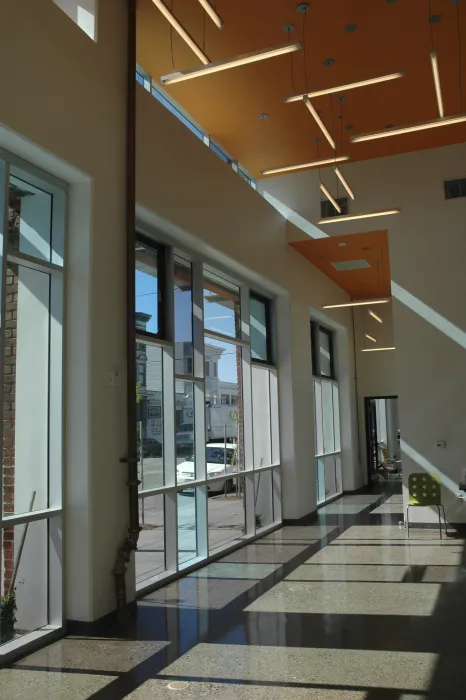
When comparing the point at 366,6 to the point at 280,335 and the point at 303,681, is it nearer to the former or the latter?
the point at 280,335

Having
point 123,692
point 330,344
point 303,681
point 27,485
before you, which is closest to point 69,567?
point 27,485

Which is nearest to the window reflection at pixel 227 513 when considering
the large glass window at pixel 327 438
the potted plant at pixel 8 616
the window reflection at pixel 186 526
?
the window reflection at pixel 186 526

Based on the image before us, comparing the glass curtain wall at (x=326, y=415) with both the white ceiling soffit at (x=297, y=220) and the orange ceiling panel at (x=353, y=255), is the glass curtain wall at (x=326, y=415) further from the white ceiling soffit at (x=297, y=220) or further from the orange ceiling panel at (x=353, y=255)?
the white ceiling soffit at (x=297, y=220)

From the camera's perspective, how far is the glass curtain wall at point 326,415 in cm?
1220

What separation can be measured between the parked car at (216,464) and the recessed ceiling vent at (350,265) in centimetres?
484

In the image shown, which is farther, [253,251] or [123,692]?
[253,251]

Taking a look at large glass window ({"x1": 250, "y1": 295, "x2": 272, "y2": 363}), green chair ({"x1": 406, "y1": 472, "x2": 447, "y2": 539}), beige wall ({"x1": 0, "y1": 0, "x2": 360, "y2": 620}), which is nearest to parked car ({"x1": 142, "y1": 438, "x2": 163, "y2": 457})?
beige wall ({"x1": 0, "y1": 0, "x2": 360, "y2": 620})

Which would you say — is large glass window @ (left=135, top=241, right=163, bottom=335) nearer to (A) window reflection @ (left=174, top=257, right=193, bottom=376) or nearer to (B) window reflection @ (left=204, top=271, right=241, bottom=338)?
(A) window reflection @ (left=174, top=257, right=193, bottom=376)

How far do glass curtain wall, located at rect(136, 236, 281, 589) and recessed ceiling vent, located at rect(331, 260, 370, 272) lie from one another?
2.74 meters

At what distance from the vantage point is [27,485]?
467 centimetres

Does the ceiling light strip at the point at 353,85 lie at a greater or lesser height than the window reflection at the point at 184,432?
greater

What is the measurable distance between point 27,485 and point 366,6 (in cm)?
540

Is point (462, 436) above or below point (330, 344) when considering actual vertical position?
below

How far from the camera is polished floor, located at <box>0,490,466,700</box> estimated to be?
369 cm
